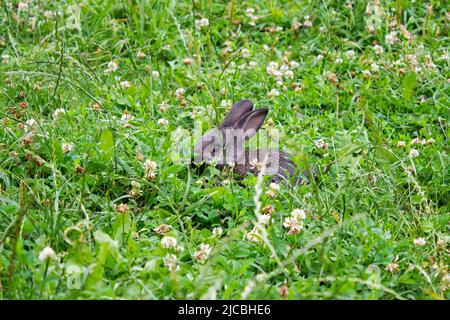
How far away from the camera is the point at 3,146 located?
4625 millimetres

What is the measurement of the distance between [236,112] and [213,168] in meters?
0.67

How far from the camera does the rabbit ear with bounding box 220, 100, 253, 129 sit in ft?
16.9

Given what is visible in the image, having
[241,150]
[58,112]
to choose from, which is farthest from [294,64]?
[58,112]

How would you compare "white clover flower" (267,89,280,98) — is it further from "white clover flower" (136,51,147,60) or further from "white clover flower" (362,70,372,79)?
"white clover flower" (136,51,147,60)

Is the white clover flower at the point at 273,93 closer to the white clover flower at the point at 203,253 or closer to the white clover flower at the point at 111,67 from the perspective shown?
the white clover flower at the point at 111,67

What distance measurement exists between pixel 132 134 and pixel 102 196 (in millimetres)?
490

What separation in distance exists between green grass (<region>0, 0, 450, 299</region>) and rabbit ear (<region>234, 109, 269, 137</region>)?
0.72 ft

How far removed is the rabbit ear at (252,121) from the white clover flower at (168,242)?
1.46 meters

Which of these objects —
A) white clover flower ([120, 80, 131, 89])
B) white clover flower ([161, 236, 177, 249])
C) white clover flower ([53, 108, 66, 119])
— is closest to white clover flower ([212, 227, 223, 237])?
white clover flower ([161, 236, 177, 249])

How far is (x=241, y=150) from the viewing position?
491 centimetres

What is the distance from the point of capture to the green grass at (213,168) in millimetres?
3434

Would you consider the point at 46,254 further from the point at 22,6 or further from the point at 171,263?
the point at 22,6
